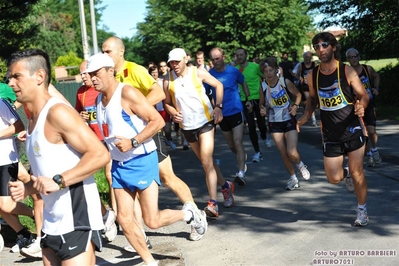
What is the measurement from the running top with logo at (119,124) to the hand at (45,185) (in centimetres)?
200

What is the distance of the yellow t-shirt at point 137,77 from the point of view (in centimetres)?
742

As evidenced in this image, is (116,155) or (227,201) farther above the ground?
(116,155)

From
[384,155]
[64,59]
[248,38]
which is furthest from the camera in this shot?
[64,59]

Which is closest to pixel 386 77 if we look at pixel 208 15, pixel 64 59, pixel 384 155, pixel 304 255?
pixel 384 155

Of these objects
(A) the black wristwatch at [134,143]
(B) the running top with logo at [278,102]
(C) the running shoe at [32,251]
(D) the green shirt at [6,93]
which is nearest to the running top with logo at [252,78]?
(B) the running top with logo at [278,102]

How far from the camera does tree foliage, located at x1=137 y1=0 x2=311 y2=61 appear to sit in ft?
157

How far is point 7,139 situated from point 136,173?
183 cm

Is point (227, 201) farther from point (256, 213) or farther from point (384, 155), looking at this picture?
point (384, 155)

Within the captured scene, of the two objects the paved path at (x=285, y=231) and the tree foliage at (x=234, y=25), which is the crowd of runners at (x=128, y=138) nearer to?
the paved path at (x=285, y=231)

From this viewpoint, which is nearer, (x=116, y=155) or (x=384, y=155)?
(x=116, y=155)

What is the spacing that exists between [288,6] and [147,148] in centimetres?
4450

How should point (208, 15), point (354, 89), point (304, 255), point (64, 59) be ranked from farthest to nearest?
point (64, 59) < point (208, 15) < point (354, 89) < point (304, 255)

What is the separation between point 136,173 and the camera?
20.6ft

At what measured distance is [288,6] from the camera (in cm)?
4944
